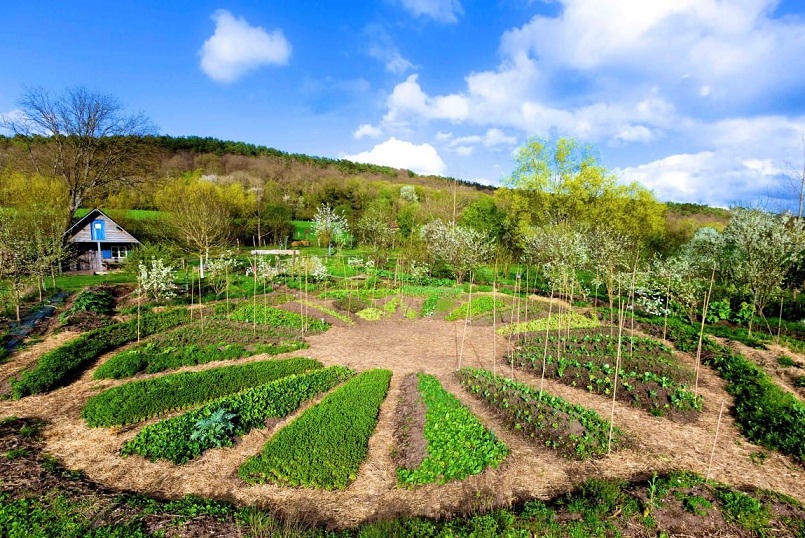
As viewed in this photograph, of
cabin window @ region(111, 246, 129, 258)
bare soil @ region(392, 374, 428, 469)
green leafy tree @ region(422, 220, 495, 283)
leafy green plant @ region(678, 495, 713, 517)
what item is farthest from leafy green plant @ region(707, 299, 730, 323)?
cabin window @ region(111, 246, 129, 258)

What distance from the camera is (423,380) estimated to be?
10602 mm

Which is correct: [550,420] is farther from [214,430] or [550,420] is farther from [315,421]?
[214,430]

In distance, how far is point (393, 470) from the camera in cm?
718

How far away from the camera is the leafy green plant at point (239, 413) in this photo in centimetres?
744

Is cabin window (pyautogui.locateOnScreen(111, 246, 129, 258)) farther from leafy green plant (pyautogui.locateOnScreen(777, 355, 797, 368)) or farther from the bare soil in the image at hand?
leafy green plant (pyautogui.locateOnScreen(777, 355, 797, 368))

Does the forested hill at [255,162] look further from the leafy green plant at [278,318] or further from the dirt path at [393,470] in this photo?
the dirt path at [393,470]

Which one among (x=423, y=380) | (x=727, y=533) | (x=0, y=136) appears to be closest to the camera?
(x=727, y=533)

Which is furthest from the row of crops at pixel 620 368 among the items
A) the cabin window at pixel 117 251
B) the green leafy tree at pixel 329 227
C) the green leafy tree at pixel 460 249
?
the cabin window at pixel 117 251

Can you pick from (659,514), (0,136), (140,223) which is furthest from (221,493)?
(0,136)

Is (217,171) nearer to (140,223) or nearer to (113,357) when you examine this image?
(140,223)

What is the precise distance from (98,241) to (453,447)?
38412 mm

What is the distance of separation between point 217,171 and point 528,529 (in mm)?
92813

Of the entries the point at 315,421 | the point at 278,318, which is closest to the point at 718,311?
the point at 315,421

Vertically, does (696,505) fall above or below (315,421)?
above
